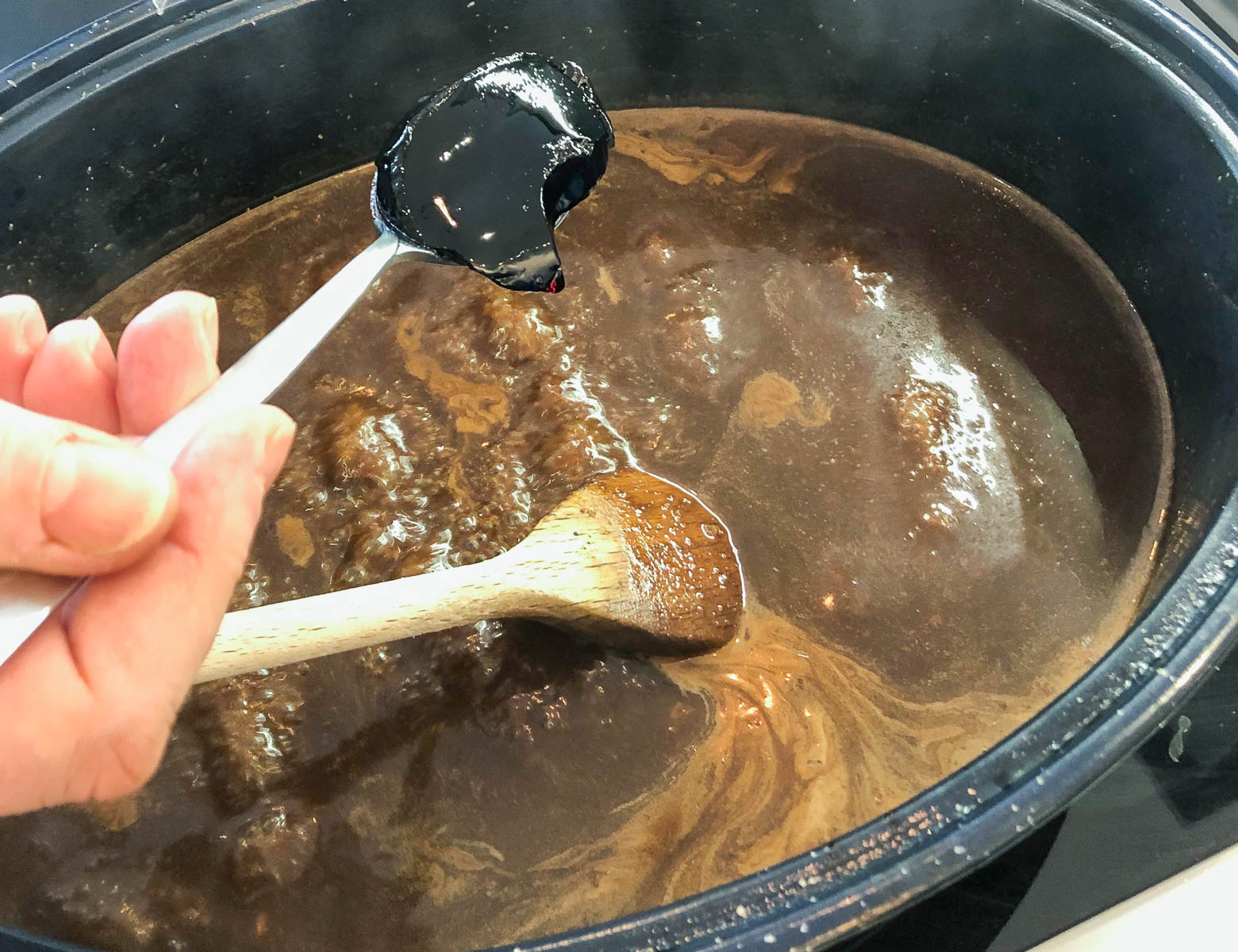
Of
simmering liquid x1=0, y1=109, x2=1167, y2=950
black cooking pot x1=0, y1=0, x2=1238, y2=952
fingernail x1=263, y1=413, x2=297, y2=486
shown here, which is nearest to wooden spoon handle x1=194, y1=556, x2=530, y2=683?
simmering liquid x1=0, y1=109, x2=1167, y2=950

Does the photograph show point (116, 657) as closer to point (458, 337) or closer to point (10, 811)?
point (10, 811)

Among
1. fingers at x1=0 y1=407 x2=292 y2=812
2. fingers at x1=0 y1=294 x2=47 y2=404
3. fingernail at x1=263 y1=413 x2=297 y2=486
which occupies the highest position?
fingernail at x1=263 y1=413 x2=297 y2=486

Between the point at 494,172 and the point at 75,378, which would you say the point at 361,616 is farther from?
the point at 494,172

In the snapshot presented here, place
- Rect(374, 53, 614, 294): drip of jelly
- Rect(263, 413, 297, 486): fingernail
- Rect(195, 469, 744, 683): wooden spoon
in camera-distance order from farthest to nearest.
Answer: Rect(374, 53, 614, 294): drip of jelly < Rect(195, 469, 744, 683): wooden spoon < Rect(263, 413, 297, 486): fingernail

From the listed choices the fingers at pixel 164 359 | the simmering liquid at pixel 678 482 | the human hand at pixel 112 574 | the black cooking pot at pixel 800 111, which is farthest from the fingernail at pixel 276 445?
the black cooking pot at pixel 800 111

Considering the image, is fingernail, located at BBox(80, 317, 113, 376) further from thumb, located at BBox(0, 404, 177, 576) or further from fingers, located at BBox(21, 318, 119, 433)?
thumb, located at BBox(0, 404, 177, 576)

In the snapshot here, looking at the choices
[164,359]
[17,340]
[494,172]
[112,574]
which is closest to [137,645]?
[112,574]
